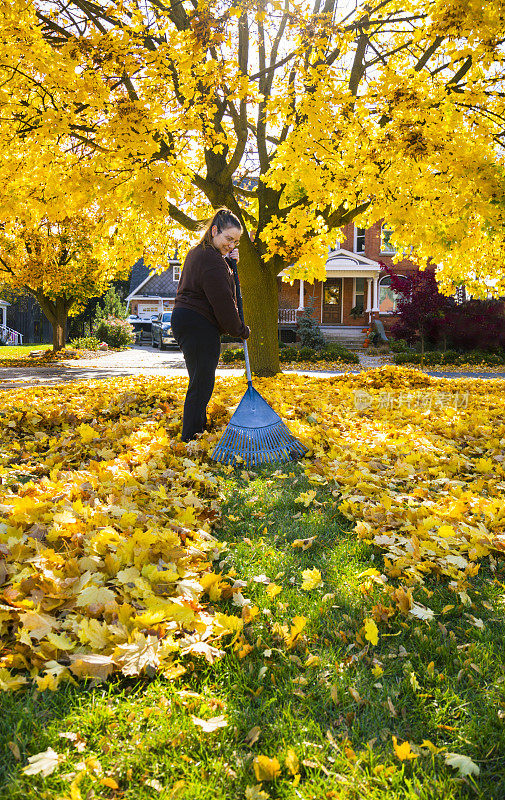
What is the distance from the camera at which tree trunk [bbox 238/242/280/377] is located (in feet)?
31.6

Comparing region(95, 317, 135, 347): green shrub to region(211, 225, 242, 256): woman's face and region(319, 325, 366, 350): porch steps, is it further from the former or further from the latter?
region(211, 225, 242, 256): woman's face

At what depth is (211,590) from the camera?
7.43 ft

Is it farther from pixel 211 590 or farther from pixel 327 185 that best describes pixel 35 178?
pixel 211 590

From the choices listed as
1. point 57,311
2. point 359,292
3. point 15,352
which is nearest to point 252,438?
point 57,311

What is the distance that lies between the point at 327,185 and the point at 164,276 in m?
37.4

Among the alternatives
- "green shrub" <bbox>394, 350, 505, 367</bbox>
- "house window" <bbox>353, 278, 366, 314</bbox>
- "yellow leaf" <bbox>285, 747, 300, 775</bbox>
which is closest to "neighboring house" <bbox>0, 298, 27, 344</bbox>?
"house window" <bbox>353, 278, 366, 314</bbox>

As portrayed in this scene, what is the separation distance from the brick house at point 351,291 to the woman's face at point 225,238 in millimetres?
22282

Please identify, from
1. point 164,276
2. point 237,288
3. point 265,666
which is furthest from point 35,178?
point 164,276

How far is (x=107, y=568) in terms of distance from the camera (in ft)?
7.55

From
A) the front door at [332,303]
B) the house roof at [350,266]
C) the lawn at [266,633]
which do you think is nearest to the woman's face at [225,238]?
the lawn at [266,633]

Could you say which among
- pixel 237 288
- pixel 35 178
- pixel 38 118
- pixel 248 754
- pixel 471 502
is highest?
pixel 38 118

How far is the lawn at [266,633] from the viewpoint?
1.45 meters

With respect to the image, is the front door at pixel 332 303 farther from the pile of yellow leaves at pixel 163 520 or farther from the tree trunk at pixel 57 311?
the pile of yellow leaves at pixel 163 520

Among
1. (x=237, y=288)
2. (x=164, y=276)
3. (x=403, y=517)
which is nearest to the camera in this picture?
(x=403, y=517)
